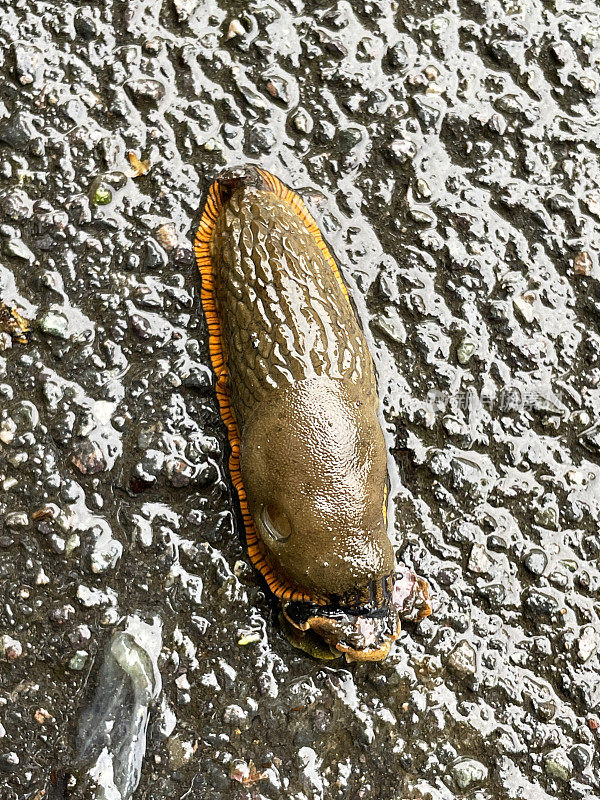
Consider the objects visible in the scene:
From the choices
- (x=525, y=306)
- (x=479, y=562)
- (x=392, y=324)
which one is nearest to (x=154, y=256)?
(x=392, y=324)

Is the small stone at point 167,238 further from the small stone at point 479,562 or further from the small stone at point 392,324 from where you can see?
the small stone at point 479,562

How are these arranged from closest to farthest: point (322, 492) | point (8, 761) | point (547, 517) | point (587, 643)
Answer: point (322, 492), point (8, 761), point (587, 643), point (547, 517)

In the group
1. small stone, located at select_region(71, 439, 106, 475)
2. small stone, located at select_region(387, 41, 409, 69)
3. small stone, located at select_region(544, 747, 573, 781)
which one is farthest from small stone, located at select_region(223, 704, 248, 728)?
small stone, located at select_region(387, 41, 409, 69)

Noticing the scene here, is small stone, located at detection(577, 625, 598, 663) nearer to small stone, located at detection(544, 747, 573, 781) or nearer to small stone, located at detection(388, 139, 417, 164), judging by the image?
small stone, located at detection(544, 747, 573, 781)

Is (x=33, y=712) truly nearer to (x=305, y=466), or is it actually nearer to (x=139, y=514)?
(x=139, y=514)

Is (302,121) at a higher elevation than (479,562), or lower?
higher

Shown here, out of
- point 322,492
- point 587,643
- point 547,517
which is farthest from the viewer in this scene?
point 547,517

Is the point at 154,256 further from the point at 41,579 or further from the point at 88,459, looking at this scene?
the point at 41,579
